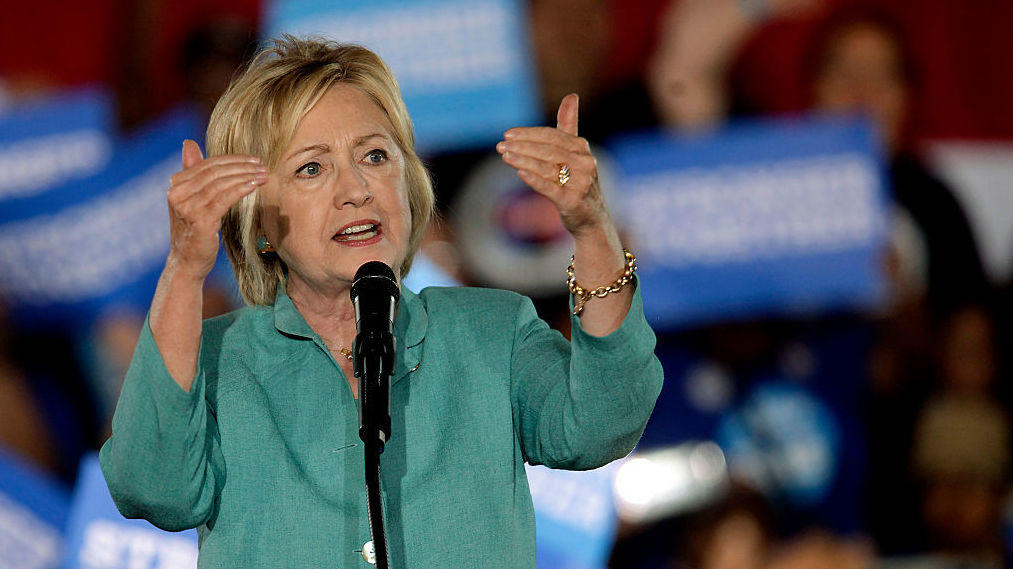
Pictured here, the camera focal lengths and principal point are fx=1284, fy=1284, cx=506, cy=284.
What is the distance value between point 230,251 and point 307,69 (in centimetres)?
32

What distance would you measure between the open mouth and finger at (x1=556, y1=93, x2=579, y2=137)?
0.30 metres

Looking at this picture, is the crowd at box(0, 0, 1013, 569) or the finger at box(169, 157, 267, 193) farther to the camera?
the crowd at box(0, 0, 1013, 569)

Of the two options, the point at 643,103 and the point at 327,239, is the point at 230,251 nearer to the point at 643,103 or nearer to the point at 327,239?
the point at 327,239

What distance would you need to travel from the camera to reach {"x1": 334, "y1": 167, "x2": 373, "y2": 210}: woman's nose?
1.78 meters

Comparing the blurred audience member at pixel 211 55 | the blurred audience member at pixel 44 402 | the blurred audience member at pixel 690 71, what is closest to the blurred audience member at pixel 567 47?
the blurred audience member at pixel 690 71

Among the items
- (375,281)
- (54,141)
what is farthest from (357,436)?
(54,141)

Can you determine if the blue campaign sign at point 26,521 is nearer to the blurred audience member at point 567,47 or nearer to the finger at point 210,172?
the finger at point 210,172

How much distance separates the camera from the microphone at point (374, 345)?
1506mm

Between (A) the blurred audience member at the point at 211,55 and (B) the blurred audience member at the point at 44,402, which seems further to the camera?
(A) the blurred audience member at the point at 211,55

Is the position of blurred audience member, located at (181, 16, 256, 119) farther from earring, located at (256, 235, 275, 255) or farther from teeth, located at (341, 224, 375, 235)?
teeth, located at (341, 224, 375, 235)

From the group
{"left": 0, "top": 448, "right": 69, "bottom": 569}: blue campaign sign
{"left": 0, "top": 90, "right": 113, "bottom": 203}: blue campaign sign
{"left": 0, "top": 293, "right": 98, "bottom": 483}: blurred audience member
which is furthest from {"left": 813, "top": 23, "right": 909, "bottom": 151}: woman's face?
{"left": 0, "top": 448, "right": 69, "bottom": 569}: blue campaign sign

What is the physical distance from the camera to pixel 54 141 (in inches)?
200

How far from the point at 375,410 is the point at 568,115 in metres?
0.49

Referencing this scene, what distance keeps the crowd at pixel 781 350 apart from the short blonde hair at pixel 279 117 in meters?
2.42
